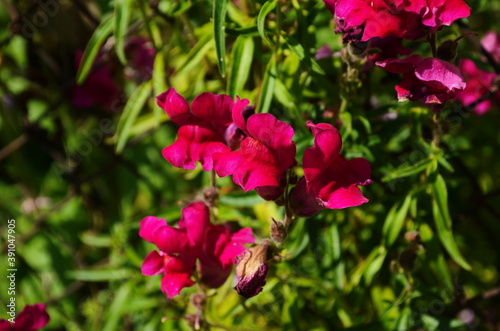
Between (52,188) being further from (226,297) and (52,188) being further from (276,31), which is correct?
A: (276,31)

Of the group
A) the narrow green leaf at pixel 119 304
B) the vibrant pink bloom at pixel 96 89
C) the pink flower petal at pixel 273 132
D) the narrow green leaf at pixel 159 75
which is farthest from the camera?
the vibrant pink bloom at pixel 96 89

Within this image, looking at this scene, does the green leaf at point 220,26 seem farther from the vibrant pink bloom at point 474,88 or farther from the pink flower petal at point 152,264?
the vibrant pink bloom at point 474,88

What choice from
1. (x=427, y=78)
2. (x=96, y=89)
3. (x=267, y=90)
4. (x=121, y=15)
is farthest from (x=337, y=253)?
(x=96, y=89)

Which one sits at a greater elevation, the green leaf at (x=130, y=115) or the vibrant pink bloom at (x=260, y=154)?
the vibrant pink bloom at (x=260, y=154)

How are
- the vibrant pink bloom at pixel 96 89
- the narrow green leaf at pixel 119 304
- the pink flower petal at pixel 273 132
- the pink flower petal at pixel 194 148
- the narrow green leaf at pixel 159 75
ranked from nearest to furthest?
the pink flower petal at pixel 273 132
the pink flower petal at pixel 194 148
the narrow green leaf at pixel 159 75
the narrow green leaf at pixel 119 304
the vibrant pink bloom at pixel 96 89

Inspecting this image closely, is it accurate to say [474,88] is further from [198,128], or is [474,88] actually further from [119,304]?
[119,304]

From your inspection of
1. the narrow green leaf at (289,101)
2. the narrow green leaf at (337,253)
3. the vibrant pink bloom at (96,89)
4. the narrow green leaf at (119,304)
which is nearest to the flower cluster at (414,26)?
the narrow green leaf at (289,101)

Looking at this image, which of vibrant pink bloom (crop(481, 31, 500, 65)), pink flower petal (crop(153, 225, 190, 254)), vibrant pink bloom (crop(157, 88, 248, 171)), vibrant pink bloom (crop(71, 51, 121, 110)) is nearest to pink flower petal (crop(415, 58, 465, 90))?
vibrant pink bloom (crop(157, 88, 248, 171))
